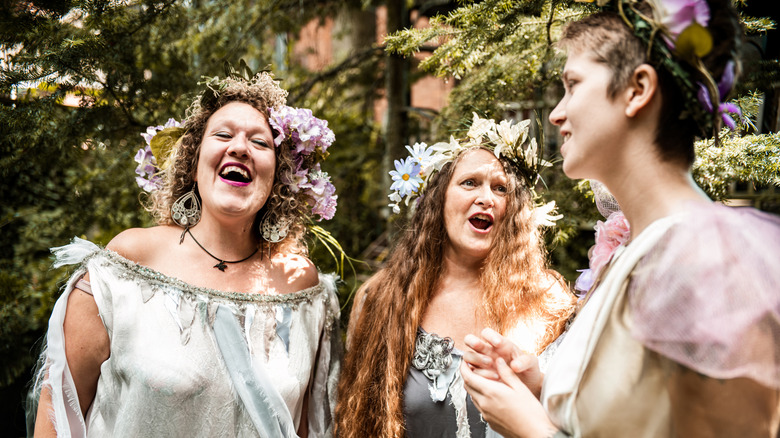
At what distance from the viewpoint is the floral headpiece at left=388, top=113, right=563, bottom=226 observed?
2406 mm

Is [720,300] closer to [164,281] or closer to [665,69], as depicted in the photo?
[665,69]

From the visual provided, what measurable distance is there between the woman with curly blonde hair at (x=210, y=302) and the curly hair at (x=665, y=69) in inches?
57.0

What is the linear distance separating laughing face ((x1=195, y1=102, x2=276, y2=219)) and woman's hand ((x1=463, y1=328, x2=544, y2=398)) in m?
1.16

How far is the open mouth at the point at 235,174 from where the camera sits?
2109mm

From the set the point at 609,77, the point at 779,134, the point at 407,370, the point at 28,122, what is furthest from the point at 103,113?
the point at 779,134

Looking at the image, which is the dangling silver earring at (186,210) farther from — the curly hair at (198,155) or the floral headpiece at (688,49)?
the floral headpiece at (688,49)

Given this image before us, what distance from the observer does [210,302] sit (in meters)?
2.04

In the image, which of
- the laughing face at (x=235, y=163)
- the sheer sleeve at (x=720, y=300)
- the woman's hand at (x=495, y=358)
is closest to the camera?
the sheer sleeve at (x=720, y=300)

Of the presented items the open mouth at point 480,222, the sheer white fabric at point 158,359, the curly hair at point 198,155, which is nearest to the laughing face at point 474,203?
the open mouth at point 480,222

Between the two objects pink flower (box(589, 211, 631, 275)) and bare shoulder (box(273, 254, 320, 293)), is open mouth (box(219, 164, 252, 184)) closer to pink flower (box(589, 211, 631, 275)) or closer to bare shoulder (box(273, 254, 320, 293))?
bare shoulder (box(273, 254, 320, 293))

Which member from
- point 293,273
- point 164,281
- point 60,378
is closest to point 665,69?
point 293,273

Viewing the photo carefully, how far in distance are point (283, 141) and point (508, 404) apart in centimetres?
155

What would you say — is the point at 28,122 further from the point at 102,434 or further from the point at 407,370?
the point at 407,370

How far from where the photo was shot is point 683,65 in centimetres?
112
